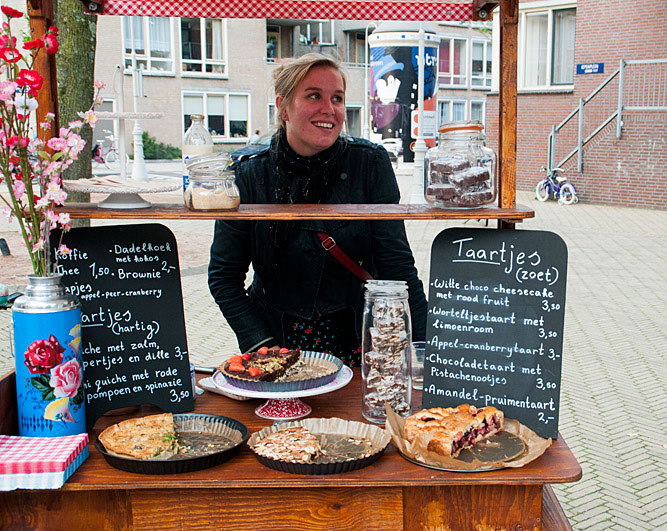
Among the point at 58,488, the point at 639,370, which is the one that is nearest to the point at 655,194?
the point at 639,370

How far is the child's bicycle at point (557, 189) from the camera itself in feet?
58.2

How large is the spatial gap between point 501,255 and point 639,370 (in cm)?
457

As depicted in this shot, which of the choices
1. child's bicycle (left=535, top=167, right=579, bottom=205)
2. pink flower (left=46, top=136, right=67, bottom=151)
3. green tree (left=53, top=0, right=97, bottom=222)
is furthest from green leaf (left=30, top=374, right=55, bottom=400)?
child's bicycle (left=535, top=167, right=579, bottom=205)

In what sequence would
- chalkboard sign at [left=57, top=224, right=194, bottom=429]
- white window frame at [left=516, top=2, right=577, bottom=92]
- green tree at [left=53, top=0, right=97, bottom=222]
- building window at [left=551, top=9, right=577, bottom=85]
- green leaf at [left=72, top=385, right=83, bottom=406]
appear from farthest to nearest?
1. building window at [left=551, top=9, right=577, bottom=85]
2. white window frame at [left=516, top=2, right=577, bottom=92]
3. green tree at [left=53, top=0, right=97, bottom=222]
4. chalkboard sign at [left=57, top=224, right=194, bottom=429]
5. green leaf at [left=72, top=385, right=83, bottom=406]

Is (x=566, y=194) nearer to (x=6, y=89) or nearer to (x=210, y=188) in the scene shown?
(x=210, y=188)

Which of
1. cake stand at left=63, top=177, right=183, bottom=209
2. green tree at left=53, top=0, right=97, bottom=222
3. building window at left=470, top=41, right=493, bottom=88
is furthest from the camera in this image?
building window at left=470, top=41, right=493, bottom=88

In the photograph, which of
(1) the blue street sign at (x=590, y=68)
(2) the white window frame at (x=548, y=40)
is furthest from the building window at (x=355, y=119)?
(1) the blue street sign at (x=590, y=68)

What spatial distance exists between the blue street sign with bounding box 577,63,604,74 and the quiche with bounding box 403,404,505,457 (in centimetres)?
1856

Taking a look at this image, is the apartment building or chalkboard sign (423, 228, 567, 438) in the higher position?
the apartment building

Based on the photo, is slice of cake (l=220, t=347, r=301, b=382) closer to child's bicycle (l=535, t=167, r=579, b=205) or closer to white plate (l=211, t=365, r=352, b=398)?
white plate (l=211, t=365, r=352, b=398)

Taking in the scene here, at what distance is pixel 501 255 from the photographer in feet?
7.29

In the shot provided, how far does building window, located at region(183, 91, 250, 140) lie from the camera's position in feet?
127

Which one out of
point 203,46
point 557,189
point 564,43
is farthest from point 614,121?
point 203,46

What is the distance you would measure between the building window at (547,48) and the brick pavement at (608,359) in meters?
9.04
